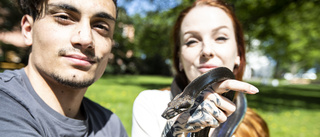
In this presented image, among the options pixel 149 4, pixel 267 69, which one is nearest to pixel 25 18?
pixel 149 4

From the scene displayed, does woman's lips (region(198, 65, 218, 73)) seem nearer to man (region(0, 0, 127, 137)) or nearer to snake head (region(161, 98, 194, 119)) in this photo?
snake head (region(161, 98, 194, 119))

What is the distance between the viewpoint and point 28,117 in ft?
4.91

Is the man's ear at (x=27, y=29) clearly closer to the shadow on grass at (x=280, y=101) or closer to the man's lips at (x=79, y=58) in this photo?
the man's lips at (x=79, y=58)

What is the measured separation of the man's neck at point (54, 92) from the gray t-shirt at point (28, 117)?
1.9 inches

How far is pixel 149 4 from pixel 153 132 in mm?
15721

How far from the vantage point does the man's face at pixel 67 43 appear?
5.52 ft

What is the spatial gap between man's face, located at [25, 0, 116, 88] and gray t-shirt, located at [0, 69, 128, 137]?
18cm

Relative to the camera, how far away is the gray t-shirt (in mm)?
1389

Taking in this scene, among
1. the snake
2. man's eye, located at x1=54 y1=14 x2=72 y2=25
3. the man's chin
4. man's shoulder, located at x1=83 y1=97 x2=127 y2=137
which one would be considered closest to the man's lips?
the man's chin

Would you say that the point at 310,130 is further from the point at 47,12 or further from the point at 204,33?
the point at 47,12

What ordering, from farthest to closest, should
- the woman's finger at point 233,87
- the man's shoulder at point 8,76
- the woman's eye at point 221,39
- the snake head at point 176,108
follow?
1. the woman's eye at point 221,39
2. the man's shoulder at point 8,76
3. the woman's finger at point 233,87
4. the snake head at point 176,108

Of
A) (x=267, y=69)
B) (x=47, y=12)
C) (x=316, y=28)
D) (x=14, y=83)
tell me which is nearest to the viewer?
(x=14, y=83)

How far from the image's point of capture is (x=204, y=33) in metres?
1.94

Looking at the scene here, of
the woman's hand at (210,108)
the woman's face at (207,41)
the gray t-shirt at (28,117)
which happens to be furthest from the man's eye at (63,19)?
the woman's hand at (210,108)
